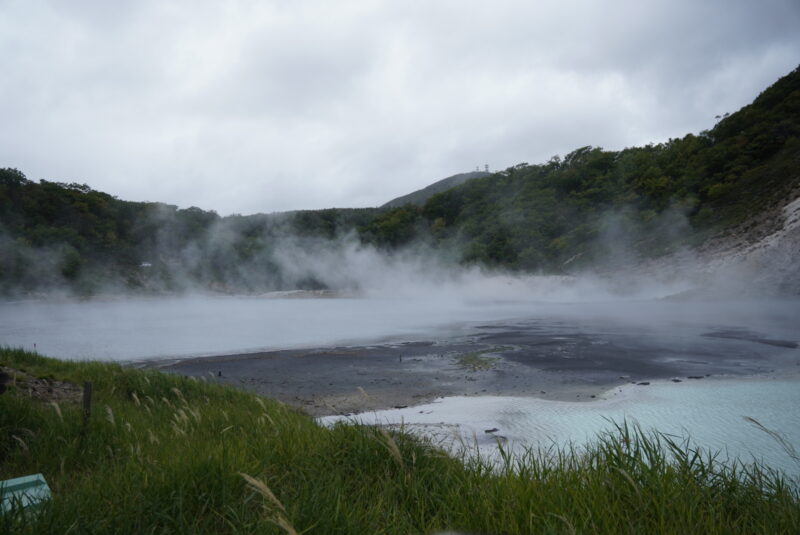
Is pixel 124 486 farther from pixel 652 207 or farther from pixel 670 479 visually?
pixel 652 207

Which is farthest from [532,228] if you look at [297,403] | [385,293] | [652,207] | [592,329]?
[297,403]

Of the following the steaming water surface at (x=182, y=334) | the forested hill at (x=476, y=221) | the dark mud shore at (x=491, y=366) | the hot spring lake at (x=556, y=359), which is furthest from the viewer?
the forested hill at (x=476, y=221)

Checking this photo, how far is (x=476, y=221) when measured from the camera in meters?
54.1

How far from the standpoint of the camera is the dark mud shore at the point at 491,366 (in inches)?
322

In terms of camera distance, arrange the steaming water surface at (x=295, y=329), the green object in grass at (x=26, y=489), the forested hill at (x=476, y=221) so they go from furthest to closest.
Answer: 1. the forested hill at (x=476, y=221)
2. the steaming water surface at (x=295, y=329)
3. the green object in grass at (x=26, y=489)

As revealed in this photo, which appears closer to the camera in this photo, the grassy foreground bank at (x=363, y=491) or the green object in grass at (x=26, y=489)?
the grassy foreground bank at (x=363, y=491)

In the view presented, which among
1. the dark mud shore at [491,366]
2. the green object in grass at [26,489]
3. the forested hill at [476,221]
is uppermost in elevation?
the forested hill at [476,221]

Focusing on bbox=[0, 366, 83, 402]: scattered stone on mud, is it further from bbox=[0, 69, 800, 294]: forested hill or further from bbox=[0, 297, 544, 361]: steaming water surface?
bbox=[0, 69, 800, 294]: forested hill

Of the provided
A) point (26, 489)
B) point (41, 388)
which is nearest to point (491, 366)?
point (41, 388)

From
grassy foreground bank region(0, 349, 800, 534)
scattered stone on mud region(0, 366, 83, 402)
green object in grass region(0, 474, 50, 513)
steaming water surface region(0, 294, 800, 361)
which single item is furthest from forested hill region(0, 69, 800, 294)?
green object in grass region(0, 474, 50, 513)

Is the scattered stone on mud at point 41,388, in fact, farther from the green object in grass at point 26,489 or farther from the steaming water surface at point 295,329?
the steaming water surface at point 295,329

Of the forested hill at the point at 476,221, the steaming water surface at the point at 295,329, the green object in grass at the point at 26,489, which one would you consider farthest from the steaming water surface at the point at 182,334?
the forested hill at the point at 476,221

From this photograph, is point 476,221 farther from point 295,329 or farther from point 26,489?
point 26,489

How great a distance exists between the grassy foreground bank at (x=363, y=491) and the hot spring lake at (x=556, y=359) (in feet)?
2.36
